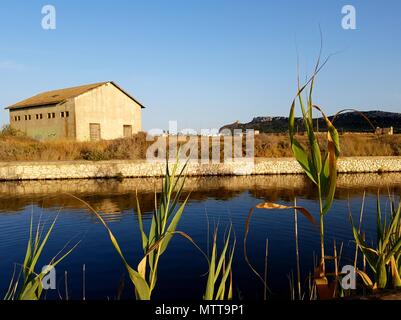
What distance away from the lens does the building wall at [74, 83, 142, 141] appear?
3025 centimetres

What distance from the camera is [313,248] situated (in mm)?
8383

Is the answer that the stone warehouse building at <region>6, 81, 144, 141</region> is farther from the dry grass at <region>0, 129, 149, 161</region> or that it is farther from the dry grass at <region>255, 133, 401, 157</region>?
the dry grass at <region>255, 133, 401, 157</region>

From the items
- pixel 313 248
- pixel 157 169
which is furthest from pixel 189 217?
pixel 157 169

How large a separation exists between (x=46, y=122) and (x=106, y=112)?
5662 millimetres

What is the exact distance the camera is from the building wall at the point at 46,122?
1198 inches

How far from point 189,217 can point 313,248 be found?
172 inches

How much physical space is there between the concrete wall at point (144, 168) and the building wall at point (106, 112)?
9015mm

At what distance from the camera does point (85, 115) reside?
30500mm

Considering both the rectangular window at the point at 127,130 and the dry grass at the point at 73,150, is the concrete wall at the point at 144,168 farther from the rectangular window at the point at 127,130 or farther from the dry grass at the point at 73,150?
the rectangular window at the point at 127,130

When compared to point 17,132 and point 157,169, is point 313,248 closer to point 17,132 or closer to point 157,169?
point 157,169

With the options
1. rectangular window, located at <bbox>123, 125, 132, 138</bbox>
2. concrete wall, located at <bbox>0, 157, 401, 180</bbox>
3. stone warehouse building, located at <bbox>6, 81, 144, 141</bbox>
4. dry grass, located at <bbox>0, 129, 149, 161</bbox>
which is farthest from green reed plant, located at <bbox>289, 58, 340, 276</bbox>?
rectangular window, located at <bbox>123, 125, 132, 138</bbox>

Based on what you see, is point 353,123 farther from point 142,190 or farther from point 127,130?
point 142,190

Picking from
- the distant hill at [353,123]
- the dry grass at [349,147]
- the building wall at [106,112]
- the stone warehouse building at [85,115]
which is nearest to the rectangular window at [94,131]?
the stone warehouse building at [85,115]

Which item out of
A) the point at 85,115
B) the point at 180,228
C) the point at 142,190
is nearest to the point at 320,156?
the point at 180,228
